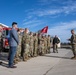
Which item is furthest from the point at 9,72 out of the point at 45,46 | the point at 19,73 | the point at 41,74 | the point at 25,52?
the point at 45,46

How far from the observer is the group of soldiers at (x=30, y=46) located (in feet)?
49.3

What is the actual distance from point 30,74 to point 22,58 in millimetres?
5174

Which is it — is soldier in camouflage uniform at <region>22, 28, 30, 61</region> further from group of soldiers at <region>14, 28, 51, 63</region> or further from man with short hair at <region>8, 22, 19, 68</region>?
man with short hair at <region>8, 22, 19, 68</region>

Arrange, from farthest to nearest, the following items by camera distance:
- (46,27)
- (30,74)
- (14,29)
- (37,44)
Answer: (46,27), (37,44), (14,29), (30,74)

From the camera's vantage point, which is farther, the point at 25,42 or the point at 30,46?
the point at 30,46

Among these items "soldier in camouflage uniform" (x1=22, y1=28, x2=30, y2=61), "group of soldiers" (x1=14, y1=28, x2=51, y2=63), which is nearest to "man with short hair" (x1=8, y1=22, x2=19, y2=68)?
"group of soldiers" (x1=14, y1=28, x2=51, y2=63)

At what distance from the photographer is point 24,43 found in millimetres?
15188

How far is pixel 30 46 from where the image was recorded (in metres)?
16.8

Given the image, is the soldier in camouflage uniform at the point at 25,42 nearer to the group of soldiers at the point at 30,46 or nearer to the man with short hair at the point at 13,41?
the group of soldiers at the point at 30,46

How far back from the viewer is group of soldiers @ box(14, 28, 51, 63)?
15016mm

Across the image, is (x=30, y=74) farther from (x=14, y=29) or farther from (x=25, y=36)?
(x=25, y=36)

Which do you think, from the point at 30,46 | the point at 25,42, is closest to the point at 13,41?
the point at 25,42

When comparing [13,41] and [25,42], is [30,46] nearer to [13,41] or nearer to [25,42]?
[25,42]

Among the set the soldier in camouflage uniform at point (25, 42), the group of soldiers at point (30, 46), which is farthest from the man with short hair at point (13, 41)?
the soldier in camouflage uniform at point (25, 42)
